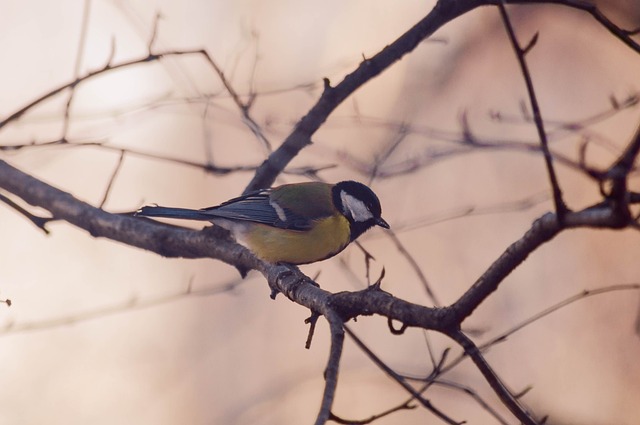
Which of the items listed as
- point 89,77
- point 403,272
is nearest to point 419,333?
point 403,272

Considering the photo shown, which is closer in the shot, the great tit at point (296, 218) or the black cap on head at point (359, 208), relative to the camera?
the great tit at point (296, 218)

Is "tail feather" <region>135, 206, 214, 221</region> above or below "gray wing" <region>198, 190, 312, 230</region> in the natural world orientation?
below

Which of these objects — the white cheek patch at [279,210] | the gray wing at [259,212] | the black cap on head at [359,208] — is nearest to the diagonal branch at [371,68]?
the gray wing at [259,212]

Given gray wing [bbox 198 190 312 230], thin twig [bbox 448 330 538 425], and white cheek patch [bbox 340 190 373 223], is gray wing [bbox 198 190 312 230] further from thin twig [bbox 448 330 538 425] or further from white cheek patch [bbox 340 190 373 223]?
thin twig [bbox 448 330 538 425]

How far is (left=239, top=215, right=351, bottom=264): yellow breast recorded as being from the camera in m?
2.91

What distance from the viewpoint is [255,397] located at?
4.71 m

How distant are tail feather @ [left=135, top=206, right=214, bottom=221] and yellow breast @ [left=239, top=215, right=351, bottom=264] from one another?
181 millimetres

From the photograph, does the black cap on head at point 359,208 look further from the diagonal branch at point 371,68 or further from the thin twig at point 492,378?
the thin twig at point 492,378

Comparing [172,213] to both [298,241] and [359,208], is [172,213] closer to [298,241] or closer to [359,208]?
[298,241]

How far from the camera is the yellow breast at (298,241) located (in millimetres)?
2914

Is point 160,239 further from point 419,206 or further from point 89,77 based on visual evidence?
point 419,206

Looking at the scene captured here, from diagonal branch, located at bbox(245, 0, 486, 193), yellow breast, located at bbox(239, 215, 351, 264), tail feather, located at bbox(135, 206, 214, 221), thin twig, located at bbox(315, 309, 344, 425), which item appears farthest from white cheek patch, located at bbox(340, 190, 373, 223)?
thin twig, located at bbox(315, 309, 344, 425)

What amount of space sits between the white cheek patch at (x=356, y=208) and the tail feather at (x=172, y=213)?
64 cm

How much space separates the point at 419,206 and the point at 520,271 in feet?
2.58
